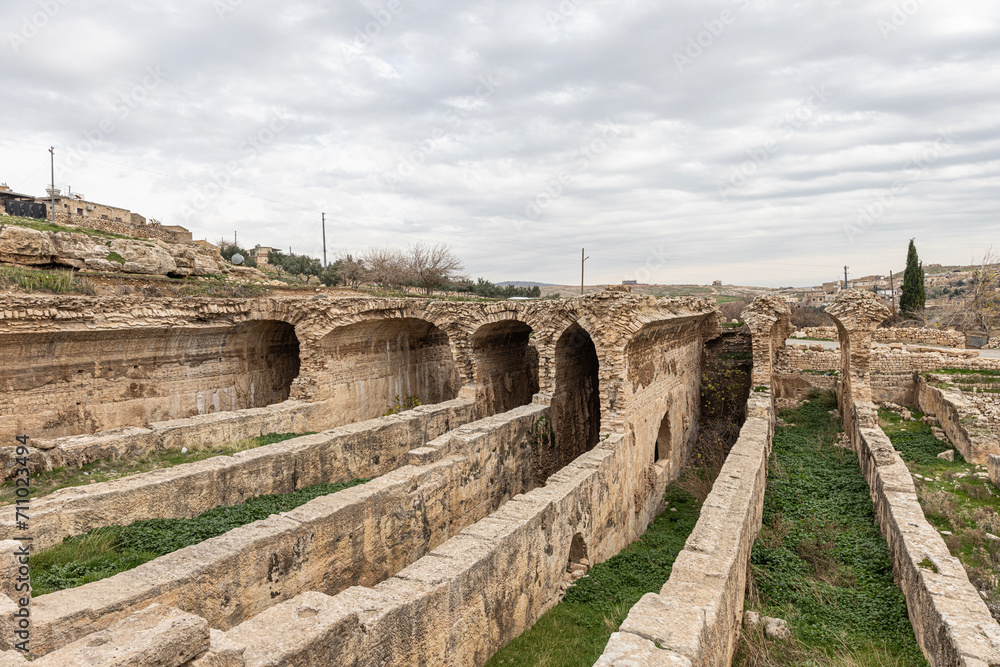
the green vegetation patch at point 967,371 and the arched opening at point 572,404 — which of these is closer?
→ the arched opening at point 572,404

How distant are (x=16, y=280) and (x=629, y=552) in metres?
13.6

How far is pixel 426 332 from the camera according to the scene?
16.0 meters

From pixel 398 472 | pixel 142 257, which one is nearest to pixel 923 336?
pixel 398 472

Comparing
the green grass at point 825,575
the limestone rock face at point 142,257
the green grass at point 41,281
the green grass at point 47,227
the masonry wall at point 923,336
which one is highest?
the green grass at point 47,227

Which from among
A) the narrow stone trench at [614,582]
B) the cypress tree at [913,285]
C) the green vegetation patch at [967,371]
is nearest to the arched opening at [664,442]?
the narrow stone trench at [614,582]

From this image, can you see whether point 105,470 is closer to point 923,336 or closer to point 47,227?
point 47,227

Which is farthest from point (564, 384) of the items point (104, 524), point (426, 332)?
point (104, 524)

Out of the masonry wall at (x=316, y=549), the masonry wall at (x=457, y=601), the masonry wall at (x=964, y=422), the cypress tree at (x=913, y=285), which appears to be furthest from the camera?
the cypress tree at (x=913, y=285)

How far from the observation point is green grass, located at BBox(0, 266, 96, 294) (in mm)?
11375

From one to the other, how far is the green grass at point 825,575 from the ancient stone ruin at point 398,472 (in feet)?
1.09

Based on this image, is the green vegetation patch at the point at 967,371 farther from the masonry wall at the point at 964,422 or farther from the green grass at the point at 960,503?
the green grass at the point at 960,503

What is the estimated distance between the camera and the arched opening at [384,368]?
13.3 meters

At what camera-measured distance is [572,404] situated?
1218cm

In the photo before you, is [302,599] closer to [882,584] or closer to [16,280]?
[882,584]
